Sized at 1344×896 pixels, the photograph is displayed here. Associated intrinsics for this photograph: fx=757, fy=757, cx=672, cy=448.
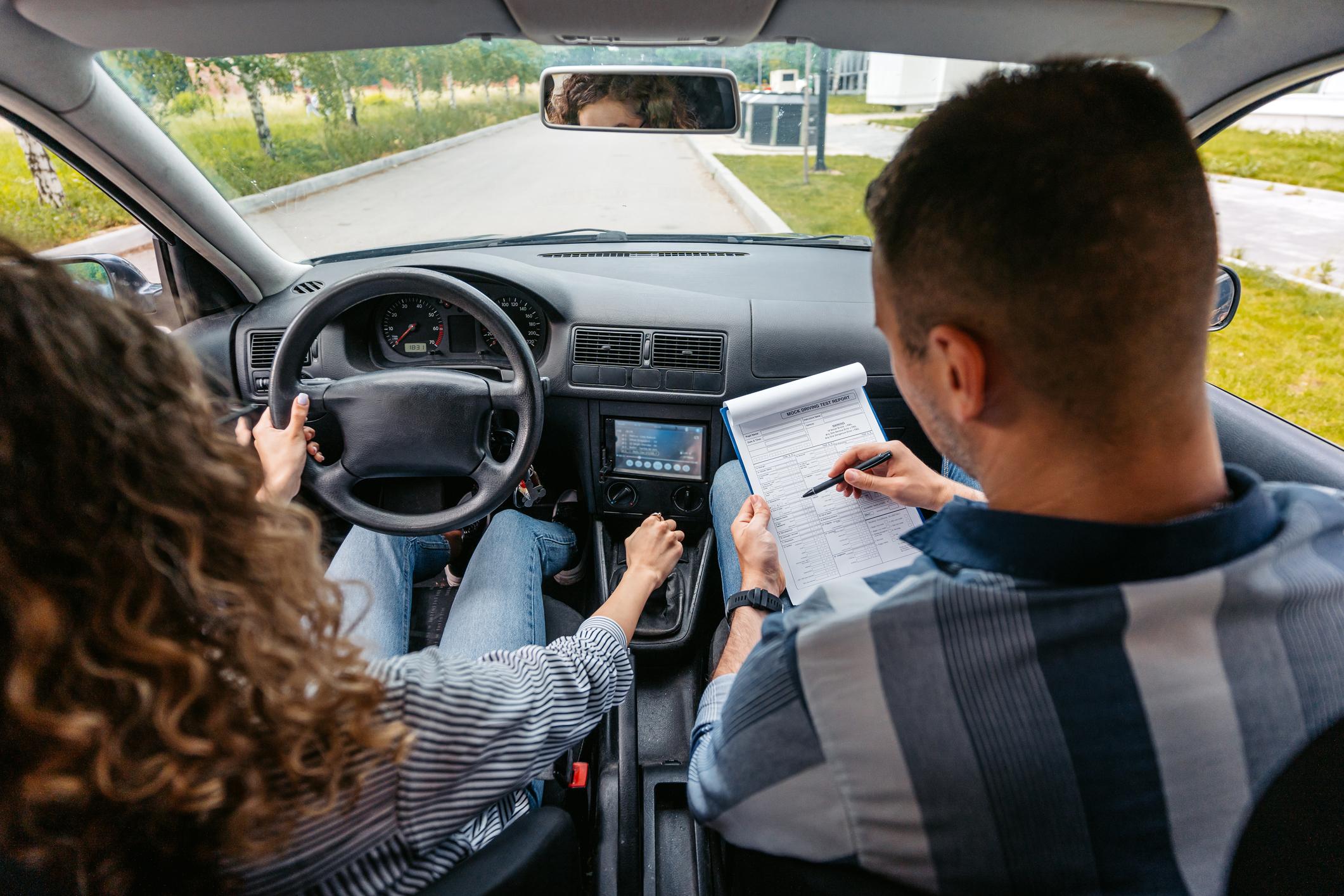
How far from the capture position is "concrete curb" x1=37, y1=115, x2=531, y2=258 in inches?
107

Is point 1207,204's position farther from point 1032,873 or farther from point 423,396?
point 423,396

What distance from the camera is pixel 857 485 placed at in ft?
6.42

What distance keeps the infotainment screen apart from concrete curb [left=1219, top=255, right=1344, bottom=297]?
1.84 meters

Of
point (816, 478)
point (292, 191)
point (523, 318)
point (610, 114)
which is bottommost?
point (816, 478)

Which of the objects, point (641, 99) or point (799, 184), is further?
point (799, 184)

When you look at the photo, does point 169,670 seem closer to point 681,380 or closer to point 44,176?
point 681,380

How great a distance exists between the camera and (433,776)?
1.02 metres

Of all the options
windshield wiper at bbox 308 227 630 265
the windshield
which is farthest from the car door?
windshield wiper at bbox 308 227 630 265

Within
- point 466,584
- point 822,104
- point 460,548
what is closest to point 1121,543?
point 466,584

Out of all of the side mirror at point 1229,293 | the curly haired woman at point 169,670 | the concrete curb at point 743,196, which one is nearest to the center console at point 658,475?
the concrete curb at point 743,196

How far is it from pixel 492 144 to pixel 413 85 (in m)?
2.28

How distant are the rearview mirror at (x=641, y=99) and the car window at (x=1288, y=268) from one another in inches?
58.0

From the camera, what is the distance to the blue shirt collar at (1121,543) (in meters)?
0.87

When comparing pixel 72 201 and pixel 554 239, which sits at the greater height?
pixel 72 201
